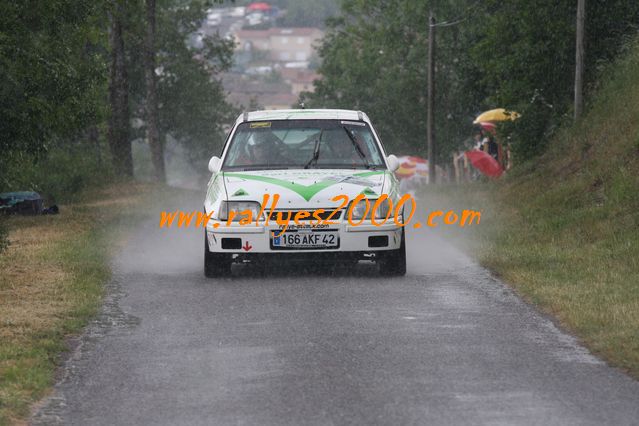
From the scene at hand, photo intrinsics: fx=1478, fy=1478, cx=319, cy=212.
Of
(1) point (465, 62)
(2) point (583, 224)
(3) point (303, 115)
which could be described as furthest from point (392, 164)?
(1) point (465, 62)

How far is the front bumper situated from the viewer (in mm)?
14148

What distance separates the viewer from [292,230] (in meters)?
14.1

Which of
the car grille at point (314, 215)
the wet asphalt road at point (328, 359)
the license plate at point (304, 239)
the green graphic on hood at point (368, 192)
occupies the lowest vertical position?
the wet asphalt road at point (328, 359)

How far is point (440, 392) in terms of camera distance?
8625 mm

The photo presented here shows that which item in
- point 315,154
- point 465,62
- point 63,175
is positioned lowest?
point 63,175

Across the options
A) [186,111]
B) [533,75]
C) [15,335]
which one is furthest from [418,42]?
[15,335]

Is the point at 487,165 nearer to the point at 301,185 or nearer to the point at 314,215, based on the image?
the point at 301,185

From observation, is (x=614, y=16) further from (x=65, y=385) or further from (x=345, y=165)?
(x=65, y=385)

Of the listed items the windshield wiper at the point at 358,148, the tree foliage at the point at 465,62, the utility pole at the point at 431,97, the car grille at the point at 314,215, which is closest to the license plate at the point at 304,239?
the car grille at the point at 314,215

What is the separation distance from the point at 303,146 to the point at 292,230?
68.9 inches

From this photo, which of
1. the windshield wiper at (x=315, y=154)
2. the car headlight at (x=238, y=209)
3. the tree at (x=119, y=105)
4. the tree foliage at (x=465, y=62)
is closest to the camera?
the car headlight at (x=238, y=209)

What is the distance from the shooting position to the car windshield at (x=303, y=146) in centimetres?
1546

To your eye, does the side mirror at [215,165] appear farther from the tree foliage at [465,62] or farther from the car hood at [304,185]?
the tree foliage at [465,62]

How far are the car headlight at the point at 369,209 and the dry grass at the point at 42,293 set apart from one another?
254 centimetres
